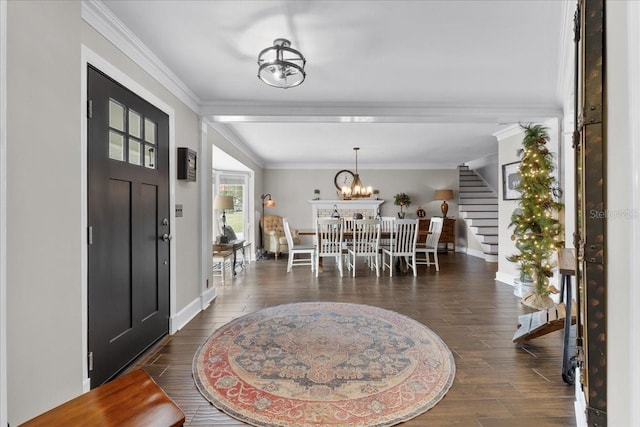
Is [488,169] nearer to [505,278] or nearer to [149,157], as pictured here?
[505,278]

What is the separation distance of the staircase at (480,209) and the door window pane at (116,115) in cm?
667

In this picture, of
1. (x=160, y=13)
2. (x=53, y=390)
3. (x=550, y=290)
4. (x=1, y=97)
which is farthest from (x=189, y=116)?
(x=550, y=290)

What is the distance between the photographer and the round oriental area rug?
160 centimetres

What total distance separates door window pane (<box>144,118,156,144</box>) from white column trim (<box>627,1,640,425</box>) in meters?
2.71

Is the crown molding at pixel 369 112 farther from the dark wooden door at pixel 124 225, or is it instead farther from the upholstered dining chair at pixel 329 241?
the upholstered dining chair at pixel 329 241

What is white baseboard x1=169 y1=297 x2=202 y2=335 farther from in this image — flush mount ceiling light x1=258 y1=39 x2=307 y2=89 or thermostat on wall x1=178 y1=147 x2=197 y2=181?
flush mount ceiling light x1=258 y1=39 x2=307 y2=89

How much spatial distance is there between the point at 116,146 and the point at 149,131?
45 cm

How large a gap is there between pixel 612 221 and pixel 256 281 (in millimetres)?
4179

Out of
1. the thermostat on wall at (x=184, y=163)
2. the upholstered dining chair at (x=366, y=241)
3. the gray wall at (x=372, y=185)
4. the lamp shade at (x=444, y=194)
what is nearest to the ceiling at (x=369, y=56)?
the thermostat on wall at (x=184, y=163)

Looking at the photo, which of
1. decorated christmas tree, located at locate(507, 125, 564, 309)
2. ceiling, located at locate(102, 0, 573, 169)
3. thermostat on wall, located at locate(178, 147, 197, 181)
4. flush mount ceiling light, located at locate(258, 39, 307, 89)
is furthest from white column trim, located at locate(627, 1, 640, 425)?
decorated christmas tree, located at locate(507, 125, 564, 309)

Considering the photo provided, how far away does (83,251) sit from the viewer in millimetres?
1620

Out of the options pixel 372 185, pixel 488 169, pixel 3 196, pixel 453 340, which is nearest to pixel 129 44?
pixel 3 196

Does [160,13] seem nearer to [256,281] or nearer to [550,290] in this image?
[256,281]

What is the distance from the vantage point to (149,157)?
7.75 feet
